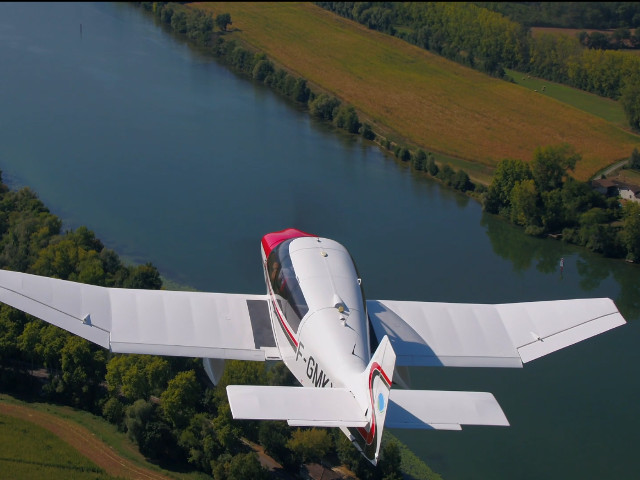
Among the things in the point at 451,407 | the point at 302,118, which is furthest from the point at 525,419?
the point at 302,118

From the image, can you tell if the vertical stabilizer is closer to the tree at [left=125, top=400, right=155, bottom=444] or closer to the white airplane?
the white airplane

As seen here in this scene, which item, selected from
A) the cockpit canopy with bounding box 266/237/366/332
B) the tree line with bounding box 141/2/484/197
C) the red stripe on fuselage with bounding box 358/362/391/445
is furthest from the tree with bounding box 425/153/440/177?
the red stripe on fuselage with bounding box 358/362/391/445

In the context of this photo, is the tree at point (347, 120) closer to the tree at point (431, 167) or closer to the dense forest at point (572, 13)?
the tree at point (431, 167)

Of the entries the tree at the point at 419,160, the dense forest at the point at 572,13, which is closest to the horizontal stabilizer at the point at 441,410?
the tree at the point at 419,160

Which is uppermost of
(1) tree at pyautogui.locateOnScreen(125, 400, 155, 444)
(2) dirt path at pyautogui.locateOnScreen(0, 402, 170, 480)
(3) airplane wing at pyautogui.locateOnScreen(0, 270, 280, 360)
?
(3) airplane wing at pyautogui.locateOnScreen(0, 270, 280, 360)

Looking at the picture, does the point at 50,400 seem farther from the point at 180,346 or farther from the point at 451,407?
the point at 451,407

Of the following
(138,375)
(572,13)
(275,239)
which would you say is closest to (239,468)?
(138,375)
